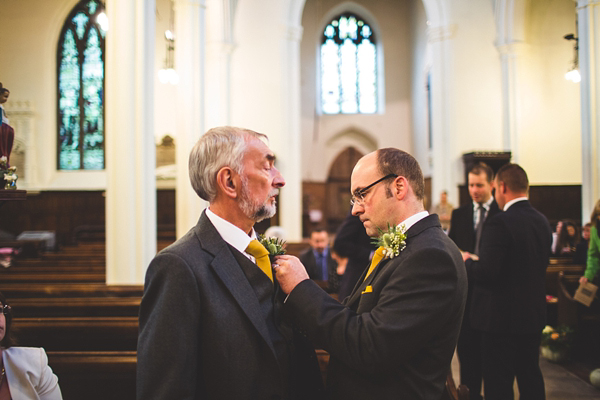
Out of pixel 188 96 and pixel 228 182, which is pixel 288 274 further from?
pixel 188 96

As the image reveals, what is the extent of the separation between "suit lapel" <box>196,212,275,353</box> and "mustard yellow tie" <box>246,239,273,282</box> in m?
0.08

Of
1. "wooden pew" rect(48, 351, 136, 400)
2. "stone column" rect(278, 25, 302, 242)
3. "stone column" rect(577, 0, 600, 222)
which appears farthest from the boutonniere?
"stone column" rect(278, 25, 302, 242)

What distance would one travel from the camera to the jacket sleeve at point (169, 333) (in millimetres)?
1372

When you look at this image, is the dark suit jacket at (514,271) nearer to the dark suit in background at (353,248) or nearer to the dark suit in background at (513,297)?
the dark suit in background at (513,297)

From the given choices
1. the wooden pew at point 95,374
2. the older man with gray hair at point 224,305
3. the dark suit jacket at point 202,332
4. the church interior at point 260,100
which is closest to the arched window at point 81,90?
the church interior at point 260,100

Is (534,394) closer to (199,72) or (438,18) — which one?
(199,72)

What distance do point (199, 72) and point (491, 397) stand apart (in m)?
6.03

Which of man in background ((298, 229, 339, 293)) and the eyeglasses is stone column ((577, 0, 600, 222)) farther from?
the eyeglasses

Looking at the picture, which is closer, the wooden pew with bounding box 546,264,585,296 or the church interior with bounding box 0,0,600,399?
the wooden pew with bounding box 546,264,585,296

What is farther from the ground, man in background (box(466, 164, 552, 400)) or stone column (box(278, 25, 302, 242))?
stone column (box(278, 25, 302, 242))

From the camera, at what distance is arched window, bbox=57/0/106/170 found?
13719mm

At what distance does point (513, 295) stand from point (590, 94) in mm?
6775

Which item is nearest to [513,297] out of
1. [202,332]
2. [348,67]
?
[202,332]

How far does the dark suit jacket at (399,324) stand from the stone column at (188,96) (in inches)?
228
